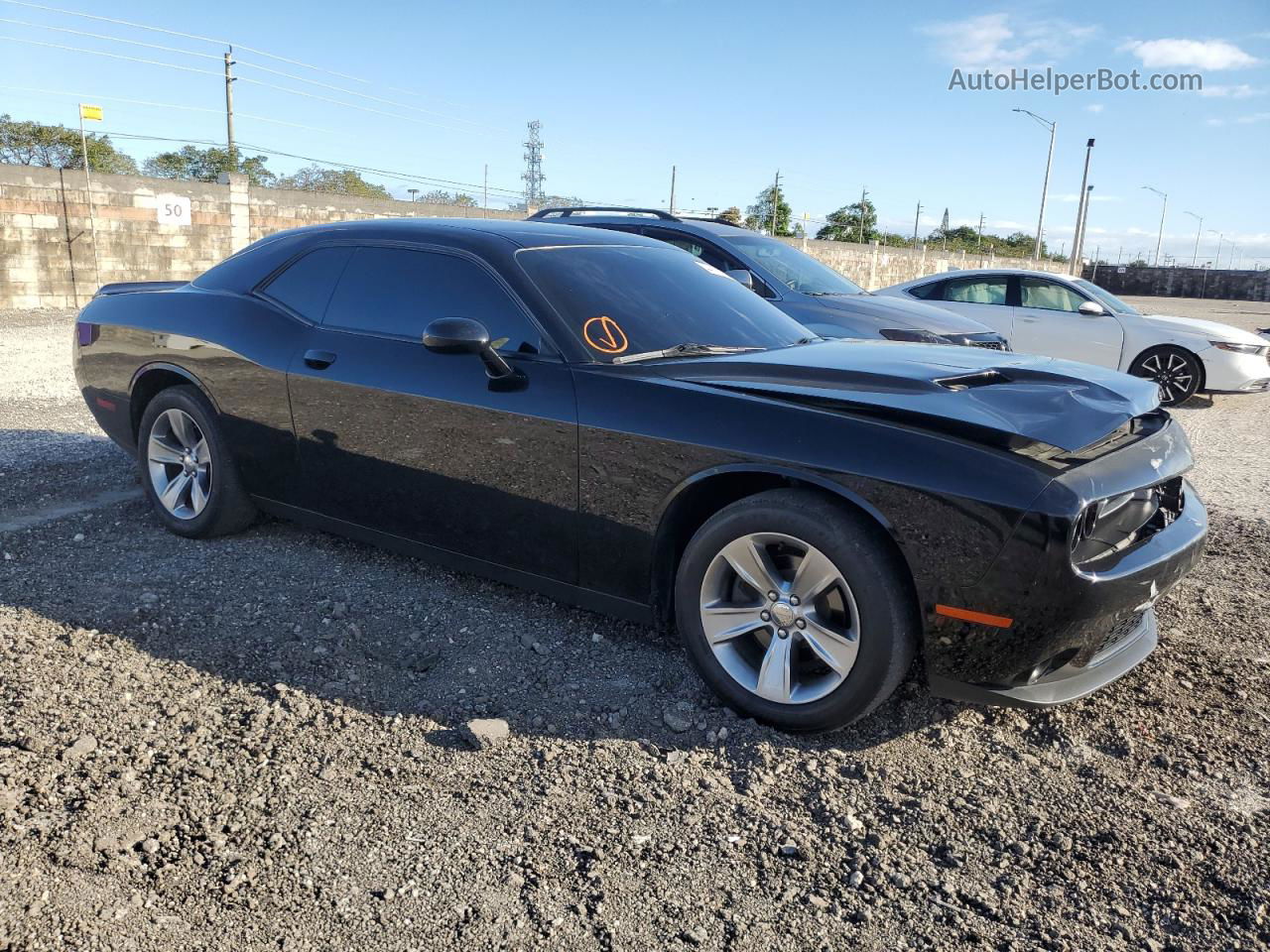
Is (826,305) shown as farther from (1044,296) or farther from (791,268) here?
(1044,296)

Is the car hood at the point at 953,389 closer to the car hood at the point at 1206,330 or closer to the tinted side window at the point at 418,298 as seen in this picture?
the tinted side window at the point at 418,298

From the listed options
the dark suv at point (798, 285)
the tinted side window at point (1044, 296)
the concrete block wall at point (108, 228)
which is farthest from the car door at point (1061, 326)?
the concrete block wall at point (108, 228)

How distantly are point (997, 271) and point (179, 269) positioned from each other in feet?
49.8

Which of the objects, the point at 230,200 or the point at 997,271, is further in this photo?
the point at 230,200

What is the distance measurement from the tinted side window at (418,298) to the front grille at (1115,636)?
219cm

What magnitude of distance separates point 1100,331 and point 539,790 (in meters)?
10.2

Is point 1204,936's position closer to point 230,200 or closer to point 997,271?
point 997,271

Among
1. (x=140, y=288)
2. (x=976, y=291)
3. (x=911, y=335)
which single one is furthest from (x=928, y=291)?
(x=140, y=288)

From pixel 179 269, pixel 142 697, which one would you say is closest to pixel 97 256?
pixel 179 269

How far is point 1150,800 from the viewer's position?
9.34ft

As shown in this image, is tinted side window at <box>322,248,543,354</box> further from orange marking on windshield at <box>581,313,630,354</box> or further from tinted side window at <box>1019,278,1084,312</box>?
tinted side window at <box>1019,278,1084,312</box>

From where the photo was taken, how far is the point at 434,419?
3863mm

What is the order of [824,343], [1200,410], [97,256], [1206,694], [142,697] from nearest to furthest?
[142,697], [1206,694], [824,343], [1200,410], [97,256]

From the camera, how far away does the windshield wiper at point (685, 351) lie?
366 cm
